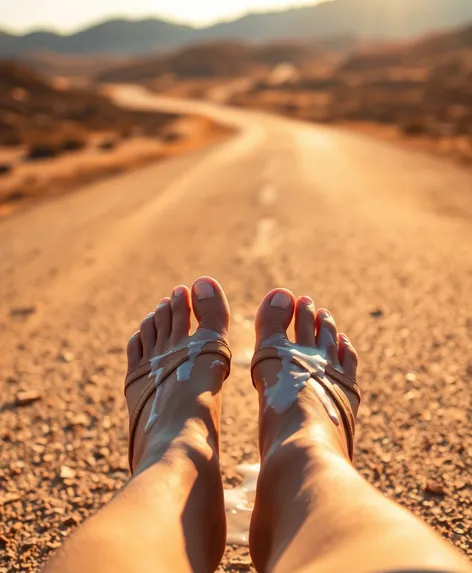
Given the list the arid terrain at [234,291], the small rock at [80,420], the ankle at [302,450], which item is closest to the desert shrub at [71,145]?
the arid terrain at [234,291]

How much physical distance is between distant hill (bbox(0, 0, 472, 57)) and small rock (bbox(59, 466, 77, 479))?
148m

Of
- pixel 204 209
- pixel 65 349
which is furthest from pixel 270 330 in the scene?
pixel 204 209

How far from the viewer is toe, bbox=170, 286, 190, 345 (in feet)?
6.55

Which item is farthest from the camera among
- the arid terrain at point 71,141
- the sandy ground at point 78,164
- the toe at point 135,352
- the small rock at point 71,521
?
the arid terrain at point 71,141

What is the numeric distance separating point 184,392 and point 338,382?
1.58ft

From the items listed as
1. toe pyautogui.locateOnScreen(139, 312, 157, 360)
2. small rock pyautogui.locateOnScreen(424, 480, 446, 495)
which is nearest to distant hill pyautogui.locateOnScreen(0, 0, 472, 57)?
toe pyautogui.locateOnScreen(139, 312, 157, 360)

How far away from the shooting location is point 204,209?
509 centimetres

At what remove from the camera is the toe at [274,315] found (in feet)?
6.35

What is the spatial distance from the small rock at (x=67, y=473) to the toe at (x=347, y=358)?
35.5 inches

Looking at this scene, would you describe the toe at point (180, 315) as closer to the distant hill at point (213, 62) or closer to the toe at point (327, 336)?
the toe at point (327, 336)

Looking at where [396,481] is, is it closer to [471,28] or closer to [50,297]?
[50,297]

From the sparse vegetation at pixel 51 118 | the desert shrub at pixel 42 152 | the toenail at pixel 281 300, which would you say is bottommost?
the toenail at pixel 281 300

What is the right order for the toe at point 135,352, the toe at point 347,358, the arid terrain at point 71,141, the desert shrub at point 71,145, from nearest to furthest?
1. the toe at point 347,358
2. the toe at point 135,352
3. the arid terrain at point 71,141
4. the desert shrub at point 71,145

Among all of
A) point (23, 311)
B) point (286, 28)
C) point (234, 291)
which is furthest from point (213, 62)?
point (286, 28)
